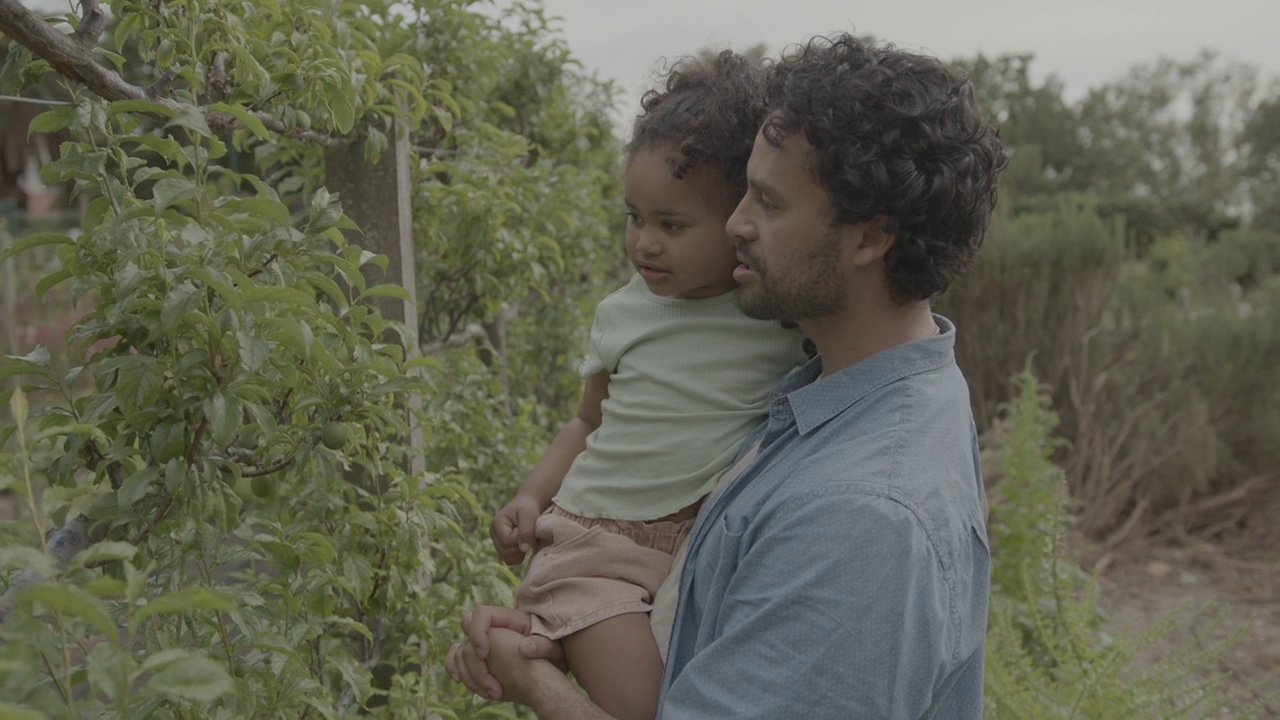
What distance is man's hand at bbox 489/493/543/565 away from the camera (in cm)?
189

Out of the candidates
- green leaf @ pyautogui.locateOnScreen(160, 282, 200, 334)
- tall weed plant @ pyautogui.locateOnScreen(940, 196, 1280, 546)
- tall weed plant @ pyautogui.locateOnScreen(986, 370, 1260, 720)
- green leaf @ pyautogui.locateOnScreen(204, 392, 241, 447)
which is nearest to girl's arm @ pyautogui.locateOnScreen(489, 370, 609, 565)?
green leaf @ pyautogui.locateOnScreen(204, 392, 241, 447)

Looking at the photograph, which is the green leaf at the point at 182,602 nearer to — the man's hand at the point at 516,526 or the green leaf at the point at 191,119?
the green leaf at the point at 191,119

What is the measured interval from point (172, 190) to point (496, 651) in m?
0.82

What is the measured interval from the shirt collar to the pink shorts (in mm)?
322

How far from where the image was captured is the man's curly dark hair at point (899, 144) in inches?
54.9

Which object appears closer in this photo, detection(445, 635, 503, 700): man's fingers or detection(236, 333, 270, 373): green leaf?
detection(236, 333, 270, 373): green leaf

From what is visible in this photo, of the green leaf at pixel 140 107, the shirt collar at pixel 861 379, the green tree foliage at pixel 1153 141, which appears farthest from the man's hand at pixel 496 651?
the green tree foliage at pixel 1153 141

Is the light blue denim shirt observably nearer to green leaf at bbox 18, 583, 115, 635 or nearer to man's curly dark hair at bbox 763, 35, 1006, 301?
man's curly dark hair at bbox 763, 35, 1006, 301

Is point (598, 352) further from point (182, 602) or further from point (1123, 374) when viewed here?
point (1123, 374)

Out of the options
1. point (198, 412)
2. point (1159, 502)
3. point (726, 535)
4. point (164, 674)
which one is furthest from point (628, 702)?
point (1159, 502)

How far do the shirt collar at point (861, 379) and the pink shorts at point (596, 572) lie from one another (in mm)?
322

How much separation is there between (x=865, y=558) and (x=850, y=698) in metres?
0.15

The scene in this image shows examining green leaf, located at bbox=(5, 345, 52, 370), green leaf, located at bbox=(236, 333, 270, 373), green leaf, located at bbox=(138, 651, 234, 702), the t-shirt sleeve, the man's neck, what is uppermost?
green leaf, located at bbox=(236, 333, 270, 373)

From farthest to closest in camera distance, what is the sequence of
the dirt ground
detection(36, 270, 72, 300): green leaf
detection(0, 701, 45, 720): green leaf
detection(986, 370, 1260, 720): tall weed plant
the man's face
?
1. the dirt ground
2. detection(986, 370, 1260, 720): tall weed plant
3. the man's face
4. detection(36, 270, 72, 300): green leaf
5. detection(0, 701, 45, 720): green leaf
